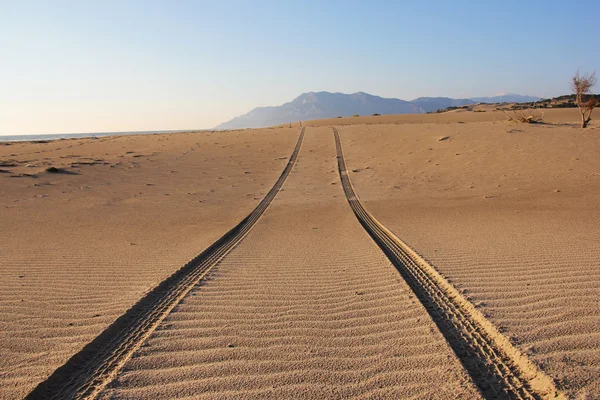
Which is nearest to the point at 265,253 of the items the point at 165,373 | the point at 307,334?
the point at 307,334

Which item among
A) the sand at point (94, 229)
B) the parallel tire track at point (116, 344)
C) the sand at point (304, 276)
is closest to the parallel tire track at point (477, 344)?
the sand at point (304, 276)

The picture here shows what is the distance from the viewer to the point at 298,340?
3.71 m

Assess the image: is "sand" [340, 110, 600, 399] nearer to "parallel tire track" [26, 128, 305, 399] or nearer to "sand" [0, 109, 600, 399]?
"sand" [0, 109, 600, 399]

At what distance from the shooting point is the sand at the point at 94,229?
4.02 m

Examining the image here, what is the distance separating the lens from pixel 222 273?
575 centimetres

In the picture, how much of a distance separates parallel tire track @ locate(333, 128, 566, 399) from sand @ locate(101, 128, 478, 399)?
12 cm

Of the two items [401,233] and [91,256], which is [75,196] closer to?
[91,256]

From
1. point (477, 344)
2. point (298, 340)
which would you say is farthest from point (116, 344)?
point (477, 344)

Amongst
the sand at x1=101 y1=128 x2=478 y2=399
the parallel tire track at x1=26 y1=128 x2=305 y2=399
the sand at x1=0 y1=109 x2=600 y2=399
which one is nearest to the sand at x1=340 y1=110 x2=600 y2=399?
the sand at x1=0 y1=109 x2=600 y2=399

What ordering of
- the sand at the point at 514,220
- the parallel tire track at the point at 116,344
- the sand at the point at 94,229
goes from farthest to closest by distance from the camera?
the sand at the point at 94,229
the sand at the point at 514,220
the parallel tire track at the point at 116,344

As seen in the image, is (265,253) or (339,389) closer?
(339,389)

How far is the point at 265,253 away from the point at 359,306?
276 cm

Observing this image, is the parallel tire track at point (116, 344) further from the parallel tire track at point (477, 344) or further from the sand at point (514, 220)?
the sand at point (514, 220)

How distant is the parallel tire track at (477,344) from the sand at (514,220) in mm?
105
